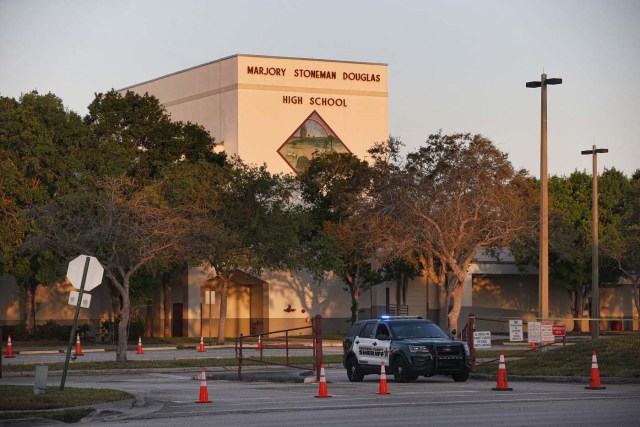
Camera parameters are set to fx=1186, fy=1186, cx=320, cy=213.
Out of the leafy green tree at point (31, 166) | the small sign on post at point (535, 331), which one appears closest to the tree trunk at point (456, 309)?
the small sign on post at point (535, 331)

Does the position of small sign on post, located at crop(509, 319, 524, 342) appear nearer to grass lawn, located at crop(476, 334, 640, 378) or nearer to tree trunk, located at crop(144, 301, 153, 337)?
grass lawn, located at crop(476, 334, 640, 378)

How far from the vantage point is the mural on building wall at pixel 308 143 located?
79.4 meters

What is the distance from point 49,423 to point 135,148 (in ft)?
156

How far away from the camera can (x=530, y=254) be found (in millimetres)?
75188

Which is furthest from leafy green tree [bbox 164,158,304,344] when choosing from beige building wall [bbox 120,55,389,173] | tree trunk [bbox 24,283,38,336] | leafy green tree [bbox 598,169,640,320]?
leafy green tree [bbox 598,169,640,320]

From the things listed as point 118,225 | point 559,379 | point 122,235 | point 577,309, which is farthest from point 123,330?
point 577,309

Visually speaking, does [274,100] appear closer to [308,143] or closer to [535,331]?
[308,143]

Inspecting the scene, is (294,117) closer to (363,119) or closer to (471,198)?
(363,119)

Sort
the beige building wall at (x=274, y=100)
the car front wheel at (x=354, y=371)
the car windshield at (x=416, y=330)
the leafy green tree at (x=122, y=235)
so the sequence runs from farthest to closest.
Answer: the beige building wall at (x=274, y=100) → the leafy green tree at (x=122, y=235) → the car front wheel at (x=354, y=371) → the car windshield at (x=416, y=330)

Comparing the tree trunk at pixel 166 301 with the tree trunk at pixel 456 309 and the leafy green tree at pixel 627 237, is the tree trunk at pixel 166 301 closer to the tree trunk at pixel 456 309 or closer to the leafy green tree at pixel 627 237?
the tree trunk at pixel 456 309

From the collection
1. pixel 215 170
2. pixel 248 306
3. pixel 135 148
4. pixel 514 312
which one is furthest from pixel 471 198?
pixel 514 312

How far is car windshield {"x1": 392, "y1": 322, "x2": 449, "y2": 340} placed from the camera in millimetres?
30797

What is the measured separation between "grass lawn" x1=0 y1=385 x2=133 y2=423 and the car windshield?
8353 millimetres

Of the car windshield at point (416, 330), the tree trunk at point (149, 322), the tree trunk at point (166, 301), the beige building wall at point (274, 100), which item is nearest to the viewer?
the car windshield at point (416, 330)
